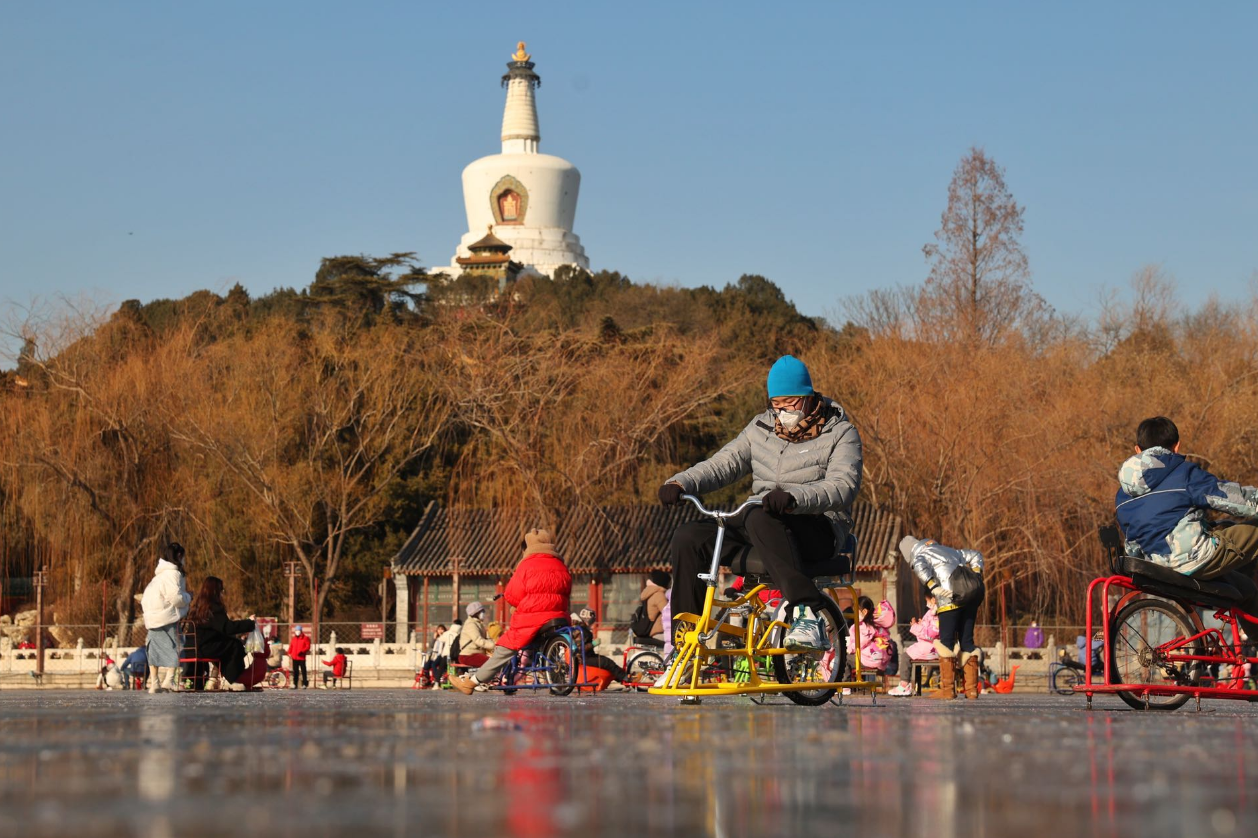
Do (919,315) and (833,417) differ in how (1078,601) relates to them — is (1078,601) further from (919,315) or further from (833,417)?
(833,417)

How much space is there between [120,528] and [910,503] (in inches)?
654

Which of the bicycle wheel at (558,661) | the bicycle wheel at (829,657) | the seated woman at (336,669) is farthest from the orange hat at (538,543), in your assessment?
the seated woman at (336,669)

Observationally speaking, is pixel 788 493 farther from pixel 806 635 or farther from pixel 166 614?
pixel 166 614

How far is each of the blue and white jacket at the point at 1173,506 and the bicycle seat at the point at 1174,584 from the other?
0.18 feet

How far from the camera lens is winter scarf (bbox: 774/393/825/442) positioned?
818cm

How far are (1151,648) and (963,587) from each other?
4081 millimetres

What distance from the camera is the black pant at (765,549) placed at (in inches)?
296

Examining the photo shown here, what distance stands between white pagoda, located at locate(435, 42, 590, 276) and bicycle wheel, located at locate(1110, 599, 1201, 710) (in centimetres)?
7976

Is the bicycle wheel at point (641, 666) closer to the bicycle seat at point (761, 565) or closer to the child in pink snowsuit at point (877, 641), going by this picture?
the child in pink snowsuit at point (877, 641)

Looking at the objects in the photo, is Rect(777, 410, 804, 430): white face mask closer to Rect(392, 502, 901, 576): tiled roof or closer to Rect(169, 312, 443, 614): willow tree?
Rect(392, 502, 901, 576): tiled roof

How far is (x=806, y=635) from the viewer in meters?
7.85

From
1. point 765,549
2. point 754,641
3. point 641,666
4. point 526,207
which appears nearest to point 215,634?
point 641,666

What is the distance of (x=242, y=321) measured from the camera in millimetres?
41188

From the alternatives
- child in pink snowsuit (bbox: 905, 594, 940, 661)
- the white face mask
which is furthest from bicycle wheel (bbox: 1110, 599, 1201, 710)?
child in pink snowsuit (bbox: 905, 594, 940, 661)
